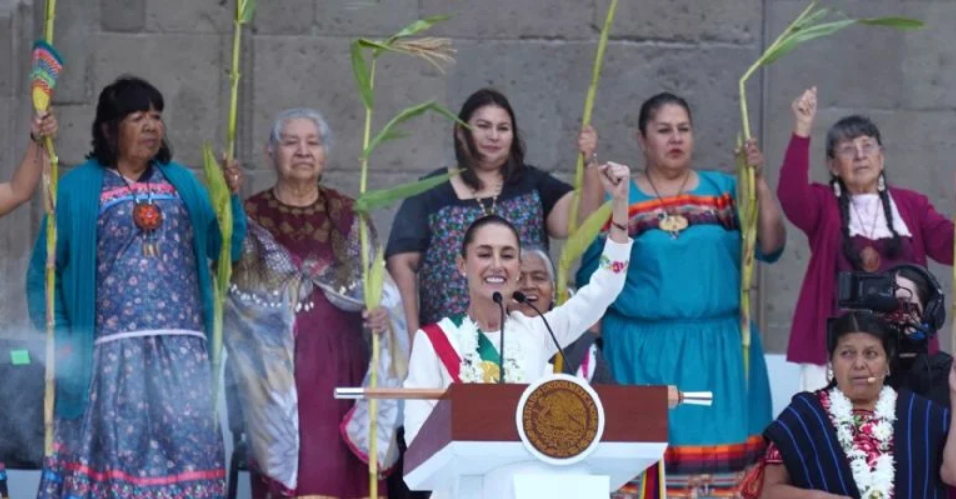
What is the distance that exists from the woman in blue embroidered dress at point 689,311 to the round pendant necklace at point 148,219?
145 centimetres

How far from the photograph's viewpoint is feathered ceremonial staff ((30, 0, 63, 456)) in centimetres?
668

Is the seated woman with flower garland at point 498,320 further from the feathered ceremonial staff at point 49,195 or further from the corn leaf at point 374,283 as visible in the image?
the feathered ceremonial staff at point 49,195

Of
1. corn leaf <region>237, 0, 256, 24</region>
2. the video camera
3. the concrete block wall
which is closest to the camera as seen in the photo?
the video camera

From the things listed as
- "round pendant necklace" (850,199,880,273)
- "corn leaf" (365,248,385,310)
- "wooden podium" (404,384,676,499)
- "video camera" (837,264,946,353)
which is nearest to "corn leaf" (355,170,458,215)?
"corn leaf" (365,248,385,310)

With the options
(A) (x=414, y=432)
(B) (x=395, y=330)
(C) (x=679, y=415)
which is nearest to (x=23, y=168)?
(B) (x=395, y=330)

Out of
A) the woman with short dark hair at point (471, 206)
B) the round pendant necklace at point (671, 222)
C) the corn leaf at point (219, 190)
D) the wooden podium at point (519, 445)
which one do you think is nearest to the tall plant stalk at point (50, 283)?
the corn leaf at point (219, 190)

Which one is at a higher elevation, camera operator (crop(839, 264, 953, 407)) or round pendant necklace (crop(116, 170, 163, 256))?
round pendant necklace (crop(116, 170, 163, 256))

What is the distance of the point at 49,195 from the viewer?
266 inches

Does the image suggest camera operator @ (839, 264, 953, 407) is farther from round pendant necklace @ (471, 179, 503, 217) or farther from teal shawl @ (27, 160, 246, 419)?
teal shawl @ (27, 160, 246, 419)

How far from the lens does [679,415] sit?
721cm

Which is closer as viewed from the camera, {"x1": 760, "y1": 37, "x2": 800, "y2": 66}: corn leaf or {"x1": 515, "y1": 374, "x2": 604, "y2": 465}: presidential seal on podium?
{"x1": 515, "y1": 374, "x2": 604, "y2": 465}: presidential seal on podium

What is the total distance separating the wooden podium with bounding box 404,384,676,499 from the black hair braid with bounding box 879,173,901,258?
2.61m

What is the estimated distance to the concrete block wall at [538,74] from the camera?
8.48 meters

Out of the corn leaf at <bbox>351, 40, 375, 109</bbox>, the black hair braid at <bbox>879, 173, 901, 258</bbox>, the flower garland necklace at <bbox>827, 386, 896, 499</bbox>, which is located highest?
the corn leaf at <bbox>351, 40, 375, 109</bbox>
